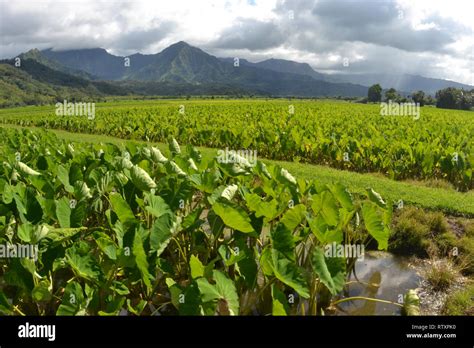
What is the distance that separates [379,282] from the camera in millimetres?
4875

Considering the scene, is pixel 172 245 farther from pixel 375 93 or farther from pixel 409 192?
pixel 375 93

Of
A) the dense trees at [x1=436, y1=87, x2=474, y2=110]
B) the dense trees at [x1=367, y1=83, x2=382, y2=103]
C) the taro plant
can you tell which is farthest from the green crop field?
the dense trees at [x1=367, y1=83, x2=382, y2=103]

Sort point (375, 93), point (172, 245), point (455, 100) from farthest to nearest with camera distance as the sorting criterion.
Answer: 1. point (375, 93)
2. point (455, 100)
3. point (172, 245)

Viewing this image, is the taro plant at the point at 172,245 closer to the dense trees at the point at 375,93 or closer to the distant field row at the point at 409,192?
the distant field row at the point at 409,192

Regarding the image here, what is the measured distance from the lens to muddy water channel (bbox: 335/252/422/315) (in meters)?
4.30

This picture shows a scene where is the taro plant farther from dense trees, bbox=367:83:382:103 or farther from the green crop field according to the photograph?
→ dense trees, bbox=367:83:382:103

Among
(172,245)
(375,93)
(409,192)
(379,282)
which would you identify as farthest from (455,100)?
(172,245)

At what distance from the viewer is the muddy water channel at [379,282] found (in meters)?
4.30

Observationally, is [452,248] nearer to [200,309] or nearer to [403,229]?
[403,229]

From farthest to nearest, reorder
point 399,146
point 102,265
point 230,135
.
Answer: point 230,135, point 399,146, point 102,265

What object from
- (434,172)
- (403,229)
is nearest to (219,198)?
(403,229)

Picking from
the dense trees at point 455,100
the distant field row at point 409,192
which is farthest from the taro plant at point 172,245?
the dense trees at point 455,100

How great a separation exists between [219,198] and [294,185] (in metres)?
1.24
